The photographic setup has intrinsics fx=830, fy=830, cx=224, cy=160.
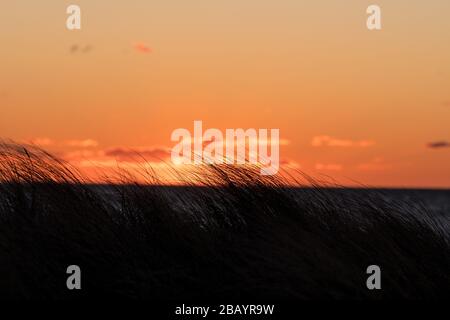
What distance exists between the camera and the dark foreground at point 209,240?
581 centimetres

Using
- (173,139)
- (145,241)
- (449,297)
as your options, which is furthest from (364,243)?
(173,139)

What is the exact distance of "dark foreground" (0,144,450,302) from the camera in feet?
19.1

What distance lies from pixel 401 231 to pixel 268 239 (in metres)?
1.17

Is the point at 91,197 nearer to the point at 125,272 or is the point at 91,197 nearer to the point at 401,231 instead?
the point at 125,272

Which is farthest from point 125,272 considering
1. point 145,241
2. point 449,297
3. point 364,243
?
point 449,297

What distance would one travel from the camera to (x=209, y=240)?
20.2ft
